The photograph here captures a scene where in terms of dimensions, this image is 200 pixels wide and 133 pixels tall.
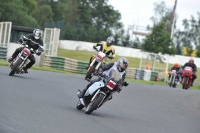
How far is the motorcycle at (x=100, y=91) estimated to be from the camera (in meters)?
13.3

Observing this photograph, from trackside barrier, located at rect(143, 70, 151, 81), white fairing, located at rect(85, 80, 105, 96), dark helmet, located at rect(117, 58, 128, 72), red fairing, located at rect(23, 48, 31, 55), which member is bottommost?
trackside barrier, located at rect(143, 70, 151, 81)

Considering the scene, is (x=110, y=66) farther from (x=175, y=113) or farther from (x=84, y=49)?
(x=84, y=49)

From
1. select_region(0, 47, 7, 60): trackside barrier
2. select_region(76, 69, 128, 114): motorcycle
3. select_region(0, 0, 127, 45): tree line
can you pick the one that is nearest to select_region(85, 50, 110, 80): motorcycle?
select_region(76, 69, 128, 114): motorcycle

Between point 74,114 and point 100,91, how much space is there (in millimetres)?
840

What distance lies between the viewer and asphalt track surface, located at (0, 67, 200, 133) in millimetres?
10555


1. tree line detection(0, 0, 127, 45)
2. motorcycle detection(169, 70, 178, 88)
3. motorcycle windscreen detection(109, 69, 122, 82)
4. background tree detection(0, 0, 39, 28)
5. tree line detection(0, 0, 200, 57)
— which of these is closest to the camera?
motorcycle windscreen detection(109, 69, 122, 82)

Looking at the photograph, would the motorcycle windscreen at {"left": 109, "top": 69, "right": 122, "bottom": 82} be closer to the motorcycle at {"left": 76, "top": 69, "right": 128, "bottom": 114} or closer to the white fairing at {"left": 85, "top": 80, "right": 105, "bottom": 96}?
the motorcycle at {"left": 76, "top": 69, "right": 128, "bottom": 114}

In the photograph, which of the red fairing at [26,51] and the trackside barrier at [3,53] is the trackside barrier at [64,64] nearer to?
the trackside barrier at [3,53]

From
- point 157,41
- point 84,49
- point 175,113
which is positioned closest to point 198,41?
point 84,49

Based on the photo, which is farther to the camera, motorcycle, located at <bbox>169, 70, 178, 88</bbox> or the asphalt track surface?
motorcycle, located at <bbox>169, 70, 178, 88</bbox>

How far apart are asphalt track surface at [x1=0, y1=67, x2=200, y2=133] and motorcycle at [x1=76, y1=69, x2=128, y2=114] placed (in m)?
0.24

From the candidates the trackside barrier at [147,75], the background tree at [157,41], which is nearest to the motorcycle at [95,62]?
the trackside barrier at [147,75]

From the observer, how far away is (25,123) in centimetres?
1020

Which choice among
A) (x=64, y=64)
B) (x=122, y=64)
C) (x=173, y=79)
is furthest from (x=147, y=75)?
(x=122, y=64)
